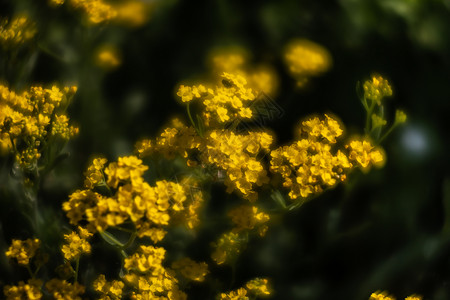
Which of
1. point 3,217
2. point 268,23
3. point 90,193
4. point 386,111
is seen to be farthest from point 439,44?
point 3,217

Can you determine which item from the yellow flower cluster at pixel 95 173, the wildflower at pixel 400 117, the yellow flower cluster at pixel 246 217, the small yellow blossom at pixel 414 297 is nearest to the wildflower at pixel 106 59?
the yellow flower cluster at pixel 95 173

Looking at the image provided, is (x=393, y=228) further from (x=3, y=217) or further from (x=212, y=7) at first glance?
(x=3, y=217)

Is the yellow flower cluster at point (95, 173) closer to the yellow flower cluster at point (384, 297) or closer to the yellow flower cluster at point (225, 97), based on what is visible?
the yellow flower cluster at point (225, 97)

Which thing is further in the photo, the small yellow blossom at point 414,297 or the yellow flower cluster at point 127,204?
the small yellow blossom at point 414,297

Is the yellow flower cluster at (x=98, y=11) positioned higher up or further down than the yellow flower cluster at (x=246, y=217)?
higher up

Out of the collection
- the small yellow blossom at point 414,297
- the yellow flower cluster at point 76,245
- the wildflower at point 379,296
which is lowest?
the small yellow blossom at point 414,297

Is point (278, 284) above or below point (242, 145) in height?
below
